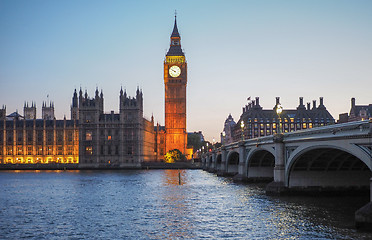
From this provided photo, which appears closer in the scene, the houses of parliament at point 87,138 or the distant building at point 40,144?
the houses of parliament at point 87,138

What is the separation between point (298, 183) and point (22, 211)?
91.1 ft

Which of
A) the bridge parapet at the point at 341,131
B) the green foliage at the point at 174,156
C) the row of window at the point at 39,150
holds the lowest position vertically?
Answer: the green foliage at the point at 174,156

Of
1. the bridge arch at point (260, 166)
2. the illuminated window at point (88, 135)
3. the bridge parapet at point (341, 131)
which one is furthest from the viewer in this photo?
the illuminated window at point (88, 135)

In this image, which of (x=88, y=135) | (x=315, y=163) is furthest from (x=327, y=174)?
(x=88, y=135)

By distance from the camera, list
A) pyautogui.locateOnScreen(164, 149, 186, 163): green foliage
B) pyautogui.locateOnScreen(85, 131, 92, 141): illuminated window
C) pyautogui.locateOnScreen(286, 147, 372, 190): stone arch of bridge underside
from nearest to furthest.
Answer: pyautogui.locateOnScreen(286, 147, 372, 190): stone arch of bridge underside → pyautogui.locateOnScreen(85, 131, 92, 141): illuminated window → pyautogui.locateOnScreen(164, 149, 186, 163): green foliage

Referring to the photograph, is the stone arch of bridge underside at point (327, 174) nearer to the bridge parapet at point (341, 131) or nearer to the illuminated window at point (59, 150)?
the bridge parapet at point (341, 131)

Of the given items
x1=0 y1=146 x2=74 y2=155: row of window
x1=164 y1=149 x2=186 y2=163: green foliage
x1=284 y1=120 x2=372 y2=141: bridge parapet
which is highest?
x1=284 y1=120 x2=372 y2=141: bridge parapet

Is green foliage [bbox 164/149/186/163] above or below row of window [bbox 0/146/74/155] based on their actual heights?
below

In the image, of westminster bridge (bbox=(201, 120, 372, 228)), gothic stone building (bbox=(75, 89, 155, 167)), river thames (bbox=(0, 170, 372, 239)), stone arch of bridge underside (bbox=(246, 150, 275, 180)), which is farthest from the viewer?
gothic stone building (bbox=(75, 89, 155, 167))

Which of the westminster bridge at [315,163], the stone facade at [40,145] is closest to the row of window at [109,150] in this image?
the stone facade at [40,145]

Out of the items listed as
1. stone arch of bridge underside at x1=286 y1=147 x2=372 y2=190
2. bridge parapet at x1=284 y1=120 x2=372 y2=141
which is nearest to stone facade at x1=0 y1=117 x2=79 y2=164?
stone arch of bridge underside at x1=286 y1=147 x2=372 y2=190

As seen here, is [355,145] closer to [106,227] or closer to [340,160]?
[340,160]

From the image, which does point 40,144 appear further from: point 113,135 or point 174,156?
point 174,156

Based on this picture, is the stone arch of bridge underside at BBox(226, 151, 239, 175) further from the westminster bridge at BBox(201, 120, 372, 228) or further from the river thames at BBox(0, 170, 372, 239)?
the river thames at BBox(0, 170, 372, 239)
